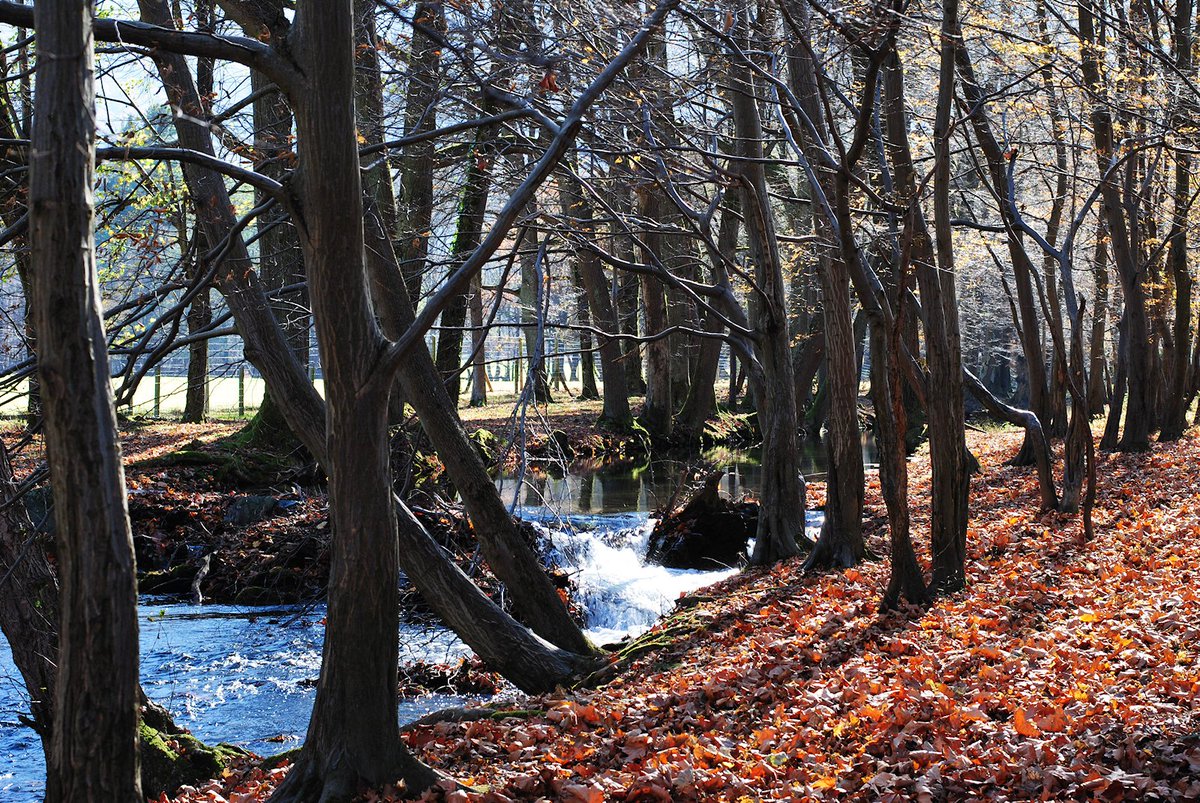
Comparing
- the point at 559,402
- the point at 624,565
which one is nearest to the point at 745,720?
the point at 624,565

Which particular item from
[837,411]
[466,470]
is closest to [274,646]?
[466,470]

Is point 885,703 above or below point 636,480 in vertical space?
below

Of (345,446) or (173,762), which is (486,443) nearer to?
(173,762)

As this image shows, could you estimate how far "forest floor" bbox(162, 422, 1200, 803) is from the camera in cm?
463

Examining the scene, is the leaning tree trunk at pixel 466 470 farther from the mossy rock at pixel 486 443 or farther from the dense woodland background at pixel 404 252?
the mossy rock at pixel 486 443

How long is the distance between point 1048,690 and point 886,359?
2979 millimetres

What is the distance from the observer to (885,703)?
18.7 ft

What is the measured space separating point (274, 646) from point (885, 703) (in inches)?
267

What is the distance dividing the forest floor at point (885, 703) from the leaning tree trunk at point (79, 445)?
1.53m

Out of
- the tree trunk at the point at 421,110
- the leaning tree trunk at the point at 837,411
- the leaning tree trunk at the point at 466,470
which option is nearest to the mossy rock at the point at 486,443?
the tree trunk at the point at 421,110

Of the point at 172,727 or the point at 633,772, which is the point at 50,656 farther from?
the point at 633,772

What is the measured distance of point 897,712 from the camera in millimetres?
5387

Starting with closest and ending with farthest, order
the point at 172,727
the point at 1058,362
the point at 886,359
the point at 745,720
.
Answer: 1. the point at 745,720
2. the point at 172,727
3. the point at 886,359
4. the point at 1058,362

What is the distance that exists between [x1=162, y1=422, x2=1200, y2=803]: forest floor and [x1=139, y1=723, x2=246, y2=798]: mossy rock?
0.19 m
